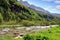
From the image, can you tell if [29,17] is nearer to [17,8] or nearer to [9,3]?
[17,8]

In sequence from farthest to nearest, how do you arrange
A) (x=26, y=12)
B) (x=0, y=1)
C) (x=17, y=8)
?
(x=26, y=12), (x=17, y=8), (x=0, y=1)

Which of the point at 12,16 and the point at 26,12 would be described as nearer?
the point at 12,16

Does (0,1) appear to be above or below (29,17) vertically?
above

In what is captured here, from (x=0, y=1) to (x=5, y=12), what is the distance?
1030cm

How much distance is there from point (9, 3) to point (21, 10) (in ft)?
65.9

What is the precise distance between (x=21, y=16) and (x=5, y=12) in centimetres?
1812

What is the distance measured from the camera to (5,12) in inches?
6171

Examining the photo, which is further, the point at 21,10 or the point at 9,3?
the point at 21,10

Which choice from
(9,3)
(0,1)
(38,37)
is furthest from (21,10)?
(38,37)

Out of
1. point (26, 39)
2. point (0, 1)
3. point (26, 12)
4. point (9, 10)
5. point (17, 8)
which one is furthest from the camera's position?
point (26, 12)

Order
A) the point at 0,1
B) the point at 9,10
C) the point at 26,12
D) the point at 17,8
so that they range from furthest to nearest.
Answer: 1. the point at 26,12
2. the point at 17,8
3. the point at 9,10
4. the point at 0,1

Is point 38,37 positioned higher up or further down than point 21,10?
higher up

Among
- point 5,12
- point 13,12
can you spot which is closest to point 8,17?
point 5,12

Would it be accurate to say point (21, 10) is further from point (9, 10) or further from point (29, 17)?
Answer: point (9, 10)
